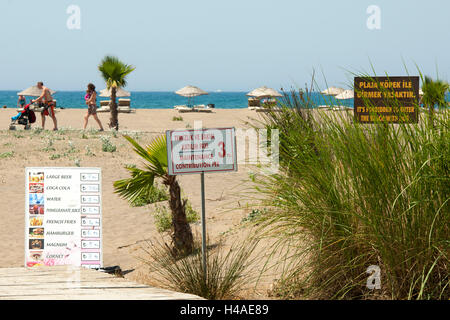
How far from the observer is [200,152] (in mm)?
4125

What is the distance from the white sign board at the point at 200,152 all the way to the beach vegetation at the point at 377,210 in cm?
54

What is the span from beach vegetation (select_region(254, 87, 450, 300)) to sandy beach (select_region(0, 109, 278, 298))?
632 millimetres

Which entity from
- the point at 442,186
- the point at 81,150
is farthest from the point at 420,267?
the point at 81,150

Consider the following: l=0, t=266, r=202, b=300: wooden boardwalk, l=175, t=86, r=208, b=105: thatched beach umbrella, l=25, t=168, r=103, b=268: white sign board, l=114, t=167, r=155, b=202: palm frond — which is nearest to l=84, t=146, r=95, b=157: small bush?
l=114, t=167, r=155, b=202: palm frond

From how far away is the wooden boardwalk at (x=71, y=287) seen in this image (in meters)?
3.59

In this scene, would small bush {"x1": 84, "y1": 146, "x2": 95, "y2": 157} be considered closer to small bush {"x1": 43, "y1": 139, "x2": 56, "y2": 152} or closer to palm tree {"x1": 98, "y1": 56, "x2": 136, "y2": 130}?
small bush {"x1": 43, "y1": 139, "x2": 56, "y2": 152}

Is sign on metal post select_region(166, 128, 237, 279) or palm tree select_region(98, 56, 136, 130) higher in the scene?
palm tree select_region(98, 56, 136, 130)

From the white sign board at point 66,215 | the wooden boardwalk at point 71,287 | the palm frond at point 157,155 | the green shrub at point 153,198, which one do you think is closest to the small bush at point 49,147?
the green shrub at point 153,198

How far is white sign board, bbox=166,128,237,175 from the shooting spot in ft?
13.5

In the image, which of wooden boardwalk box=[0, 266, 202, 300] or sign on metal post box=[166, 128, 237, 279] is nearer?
wooden boardwalk box=[0, 266, 202, 300]

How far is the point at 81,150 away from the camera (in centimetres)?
1446

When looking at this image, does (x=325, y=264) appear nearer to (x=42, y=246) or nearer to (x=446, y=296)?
(x=446, y=296)

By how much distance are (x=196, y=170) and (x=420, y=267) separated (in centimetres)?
175
